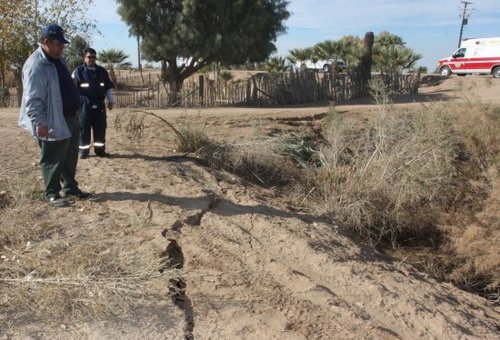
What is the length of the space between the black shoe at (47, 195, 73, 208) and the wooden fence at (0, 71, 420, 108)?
993cm

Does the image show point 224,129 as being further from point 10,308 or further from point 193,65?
point 193,65

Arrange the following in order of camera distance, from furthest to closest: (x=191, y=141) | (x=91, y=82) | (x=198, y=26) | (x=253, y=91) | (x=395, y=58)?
(x=395, y=58) < (x=253, y=91) < (x=198, y=26) < (x=191, y=141) < (x=91, y=82)

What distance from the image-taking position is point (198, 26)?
16.2 m

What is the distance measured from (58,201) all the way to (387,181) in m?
4.10

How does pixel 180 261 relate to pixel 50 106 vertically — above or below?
below

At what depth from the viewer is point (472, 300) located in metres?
4.85

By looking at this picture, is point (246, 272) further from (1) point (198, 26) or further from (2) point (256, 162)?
(1) point (198, 26)

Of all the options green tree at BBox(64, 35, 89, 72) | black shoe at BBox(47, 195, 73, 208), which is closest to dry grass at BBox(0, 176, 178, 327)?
black shoe at BBox(47, 195, 73, 208)

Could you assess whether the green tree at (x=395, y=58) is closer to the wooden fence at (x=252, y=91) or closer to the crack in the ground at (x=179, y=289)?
the wooden fence at (x=252, y=91)

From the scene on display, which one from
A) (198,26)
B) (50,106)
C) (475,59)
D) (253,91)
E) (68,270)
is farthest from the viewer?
(475,59)

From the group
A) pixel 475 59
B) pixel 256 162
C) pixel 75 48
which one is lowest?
pixel 256 162

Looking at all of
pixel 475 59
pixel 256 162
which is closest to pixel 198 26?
pixel 256 162

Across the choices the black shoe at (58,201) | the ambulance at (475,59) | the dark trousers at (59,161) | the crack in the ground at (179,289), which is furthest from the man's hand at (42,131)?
the ambulance at (475,59)

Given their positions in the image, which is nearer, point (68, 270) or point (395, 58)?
point (68, 270)
